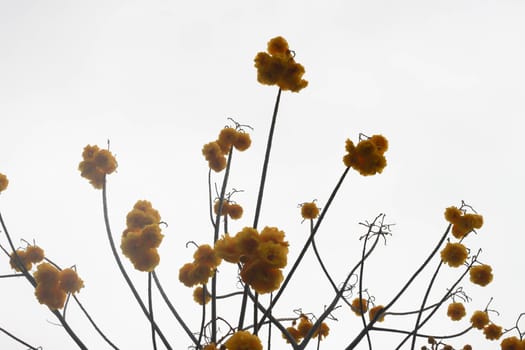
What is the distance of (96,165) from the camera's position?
275cm

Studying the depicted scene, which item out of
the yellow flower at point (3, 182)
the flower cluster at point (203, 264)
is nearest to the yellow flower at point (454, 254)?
the flower cluster at point (203, 264)

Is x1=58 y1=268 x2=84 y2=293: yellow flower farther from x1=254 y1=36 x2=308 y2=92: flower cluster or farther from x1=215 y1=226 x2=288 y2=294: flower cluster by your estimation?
x1=254 y1=36 x2=308 y2=92: flower cluster

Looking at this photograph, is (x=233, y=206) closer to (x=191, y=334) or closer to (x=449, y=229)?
(x=191, y=334)

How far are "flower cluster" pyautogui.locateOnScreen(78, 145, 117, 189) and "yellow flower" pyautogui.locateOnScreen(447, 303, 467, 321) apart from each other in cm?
349

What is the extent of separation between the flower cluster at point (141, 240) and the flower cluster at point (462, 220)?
8.03 ft

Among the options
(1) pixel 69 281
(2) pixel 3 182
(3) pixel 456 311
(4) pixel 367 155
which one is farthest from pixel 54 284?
(3) pixel 456 311

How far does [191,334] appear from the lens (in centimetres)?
279

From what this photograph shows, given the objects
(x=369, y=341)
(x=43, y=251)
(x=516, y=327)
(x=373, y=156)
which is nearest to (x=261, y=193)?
(x=373, y=156)

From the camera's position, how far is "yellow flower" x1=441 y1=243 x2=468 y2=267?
3.51m

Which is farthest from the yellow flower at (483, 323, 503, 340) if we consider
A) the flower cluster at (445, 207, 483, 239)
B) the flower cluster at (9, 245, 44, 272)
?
the flower cluster at (9, 245, 44, 272)

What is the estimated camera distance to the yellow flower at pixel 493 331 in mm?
4177

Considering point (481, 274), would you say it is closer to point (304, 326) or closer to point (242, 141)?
point (304, 326)

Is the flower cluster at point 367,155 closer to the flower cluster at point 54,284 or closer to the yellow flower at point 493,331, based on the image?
the flower cluster at point 54,284

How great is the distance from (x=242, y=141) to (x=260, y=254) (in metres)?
1.78
